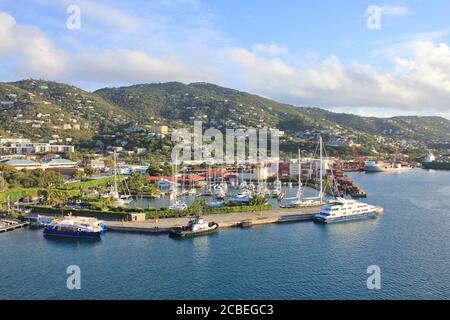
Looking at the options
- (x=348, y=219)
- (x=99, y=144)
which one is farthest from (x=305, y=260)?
(x=99, y=144)

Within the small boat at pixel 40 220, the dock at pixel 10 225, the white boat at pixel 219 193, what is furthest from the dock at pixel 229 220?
the white boat at pixel 219 193

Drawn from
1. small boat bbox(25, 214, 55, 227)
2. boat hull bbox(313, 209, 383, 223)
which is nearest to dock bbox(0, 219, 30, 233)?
small boat bbox(25, 214, 55, 227)

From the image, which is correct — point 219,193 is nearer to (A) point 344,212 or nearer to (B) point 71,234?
(A) point 344,212

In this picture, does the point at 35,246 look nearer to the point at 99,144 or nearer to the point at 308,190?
the point at 308,190

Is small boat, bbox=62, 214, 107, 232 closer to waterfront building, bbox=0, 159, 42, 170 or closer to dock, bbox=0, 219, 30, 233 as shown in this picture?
dock, bbox=0, 219, 30, 233

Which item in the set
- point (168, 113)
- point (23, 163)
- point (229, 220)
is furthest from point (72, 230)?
point (168, 113)
